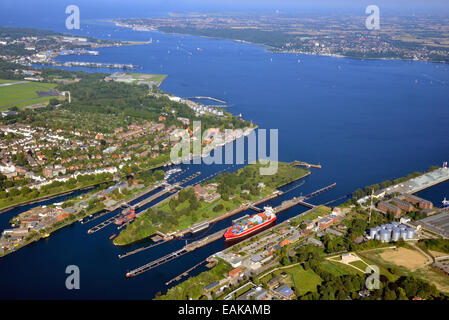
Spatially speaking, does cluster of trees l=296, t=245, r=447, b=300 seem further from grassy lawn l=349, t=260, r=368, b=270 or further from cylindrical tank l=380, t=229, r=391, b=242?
cylindrical tank l=380, t=229, r=391, b=242

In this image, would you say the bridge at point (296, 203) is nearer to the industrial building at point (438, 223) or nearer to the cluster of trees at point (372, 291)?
the industrial building at point (438, 223)

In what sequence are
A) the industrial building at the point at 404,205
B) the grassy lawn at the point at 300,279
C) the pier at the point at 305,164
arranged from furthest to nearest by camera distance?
the pier at the point at 305,164, the industrial building at the point at 404,205, the grassy lawn at the point at 300,279

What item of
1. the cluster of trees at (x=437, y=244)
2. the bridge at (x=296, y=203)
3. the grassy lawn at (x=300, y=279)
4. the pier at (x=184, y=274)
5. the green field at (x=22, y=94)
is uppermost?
the green field at (x=22, y=94)

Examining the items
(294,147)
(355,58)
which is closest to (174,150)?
(294,147)

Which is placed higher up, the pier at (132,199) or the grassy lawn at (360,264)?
the pier at (132,199)

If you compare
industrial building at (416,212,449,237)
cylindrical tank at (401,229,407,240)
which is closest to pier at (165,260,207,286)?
cylindrical tank at (401,229,407,240)

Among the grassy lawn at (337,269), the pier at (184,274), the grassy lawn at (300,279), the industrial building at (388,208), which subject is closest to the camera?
the grassy lawn at (300,279)

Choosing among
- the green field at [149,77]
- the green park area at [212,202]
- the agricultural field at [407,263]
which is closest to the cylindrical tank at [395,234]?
the agricultural field at [407,263]

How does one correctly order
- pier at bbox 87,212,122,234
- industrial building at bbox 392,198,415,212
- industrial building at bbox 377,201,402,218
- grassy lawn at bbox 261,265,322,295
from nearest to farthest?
grassy lawn at bbox 261,265,322,295 → pier at bbox 87,212,122,234 → industrial building at bbox 377,201,402,218 → industrial building at bbox 392,198,415,212
